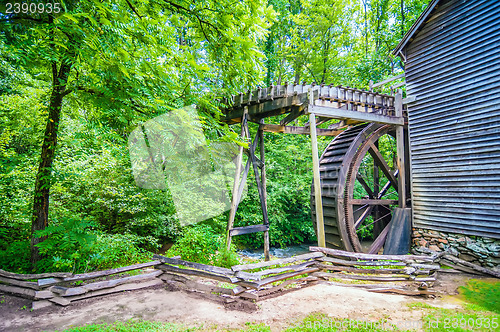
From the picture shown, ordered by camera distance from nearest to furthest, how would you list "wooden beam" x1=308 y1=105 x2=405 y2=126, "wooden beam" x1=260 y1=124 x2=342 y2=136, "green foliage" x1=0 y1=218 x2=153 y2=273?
"green foliage" x1=0 y1=218 x2=153 y2=273 → "wooden beam" x1=308 y1=105 x2=405 y2=126 → "wooden beam" x1=260 y1=124 x2=342 y2=136

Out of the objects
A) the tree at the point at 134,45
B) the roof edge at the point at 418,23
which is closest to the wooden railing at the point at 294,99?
the roof edge at the point at 418,23

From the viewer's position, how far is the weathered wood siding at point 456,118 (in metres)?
5.62

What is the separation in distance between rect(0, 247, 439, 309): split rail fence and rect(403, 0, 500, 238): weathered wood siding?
182 centimetres

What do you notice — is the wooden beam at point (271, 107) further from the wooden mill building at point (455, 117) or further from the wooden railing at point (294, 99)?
the wooden mill building at point (455, 117)

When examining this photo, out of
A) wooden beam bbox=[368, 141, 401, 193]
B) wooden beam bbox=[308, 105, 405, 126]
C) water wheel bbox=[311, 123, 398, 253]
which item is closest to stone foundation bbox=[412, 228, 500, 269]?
water wheel bbox=[311, 123, 398, 253]

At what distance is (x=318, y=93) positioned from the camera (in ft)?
19.1

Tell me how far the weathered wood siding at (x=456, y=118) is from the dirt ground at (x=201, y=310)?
8.89 feet

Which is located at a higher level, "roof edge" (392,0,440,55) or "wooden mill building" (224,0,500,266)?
"roof edge" (392,0,440,55)

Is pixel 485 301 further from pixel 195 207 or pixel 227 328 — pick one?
pixel 195 207

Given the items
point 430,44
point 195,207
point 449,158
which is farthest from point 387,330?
point 430,44

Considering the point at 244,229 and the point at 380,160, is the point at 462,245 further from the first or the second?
the point at 244,229

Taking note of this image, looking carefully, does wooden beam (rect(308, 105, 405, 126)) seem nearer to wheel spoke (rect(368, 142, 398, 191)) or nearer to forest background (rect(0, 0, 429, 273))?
wheel spoke (rect(368, 142, 398, 191))

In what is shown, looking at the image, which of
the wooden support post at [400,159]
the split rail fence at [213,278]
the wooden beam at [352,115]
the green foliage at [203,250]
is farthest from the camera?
the wooden support post at [400,159]

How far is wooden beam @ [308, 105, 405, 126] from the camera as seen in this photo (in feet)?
19.1
